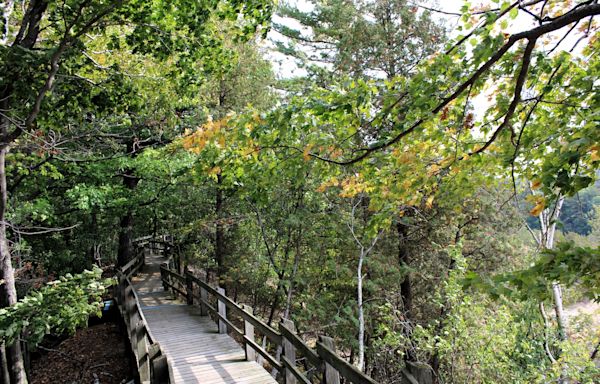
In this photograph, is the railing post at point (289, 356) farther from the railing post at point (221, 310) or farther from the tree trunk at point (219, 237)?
the tree trunk at point (219, 237)

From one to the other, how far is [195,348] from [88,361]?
17.3 ft

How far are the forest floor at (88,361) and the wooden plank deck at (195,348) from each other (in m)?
1.49

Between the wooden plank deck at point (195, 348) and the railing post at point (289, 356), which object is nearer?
the railing post at point (289, 356)

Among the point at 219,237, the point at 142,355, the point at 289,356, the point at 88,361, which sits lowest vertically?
the point at 88,361

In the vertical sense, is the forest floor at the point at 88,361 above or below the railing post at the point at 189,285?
below

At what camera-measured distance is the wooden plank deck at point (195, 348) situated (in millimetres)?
5965

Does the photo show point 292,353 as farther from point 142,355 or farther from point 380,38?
point 380,38

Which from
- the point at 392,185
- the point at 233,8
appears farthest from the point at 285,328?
the point at 233,8

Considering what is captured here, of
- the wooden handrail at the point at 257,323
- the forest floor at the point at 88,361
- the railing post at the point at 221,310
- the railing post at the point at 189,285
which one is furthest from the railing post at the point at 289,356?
the railing post at the point at 189,285

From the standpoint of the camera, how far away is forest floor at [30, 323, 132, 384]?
31.2ft

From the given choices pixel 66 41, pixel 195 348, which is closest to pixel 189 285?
pixel 195 348

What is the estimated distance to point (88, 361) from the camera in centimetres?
1034

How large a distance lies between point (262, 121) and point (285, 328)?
3.45 metres

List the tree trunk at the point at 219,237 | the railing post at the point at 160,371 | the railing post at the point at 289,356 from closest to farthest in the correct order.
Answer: the railing post at the point at 160,371 → the railing post at the point at 289,356 → the tree trunk at the point at 219,237
